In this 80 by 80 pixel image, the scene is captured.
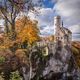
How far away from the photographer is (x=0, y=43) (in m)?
18.6

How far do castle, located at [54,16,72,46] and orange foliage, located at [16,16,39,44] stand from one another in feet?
7.50

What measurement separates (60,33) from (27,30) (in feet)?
15.8

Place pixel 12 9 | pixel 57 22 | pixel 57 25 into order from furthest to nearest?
pixel 57 25 < pixel 57 22 < pixel 12 9

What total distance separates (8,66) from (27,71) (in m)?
2.00


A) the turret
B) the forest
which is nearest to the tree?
the forest

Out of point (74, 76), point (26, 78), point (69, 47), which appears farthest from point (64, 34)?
point (26, 78)

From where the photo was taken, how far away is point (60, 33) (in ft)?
82.8

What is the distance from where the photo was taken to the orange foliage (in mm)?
20312

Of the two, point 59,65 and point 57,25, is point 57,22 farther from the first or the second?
point 59,65

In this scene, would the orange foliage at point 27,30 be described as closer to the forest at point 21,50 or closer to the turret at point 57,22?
the forest at point 21,50

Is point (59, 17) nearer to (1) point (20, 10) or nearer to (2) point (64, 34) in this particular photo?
(2) point (64, 34)

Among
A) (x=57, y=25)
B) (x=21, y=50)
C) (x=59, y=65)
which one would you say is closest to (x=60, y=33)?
(x=57, y=25)

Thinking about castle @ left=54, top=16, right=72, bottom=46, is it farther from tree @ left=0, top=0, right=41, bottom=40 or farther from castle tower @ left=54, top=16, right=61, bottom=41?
tree @ left=0, top=0, right=41, bottom=40

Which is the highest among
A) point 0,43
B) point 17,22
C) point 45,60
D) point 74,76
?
point 17,22
